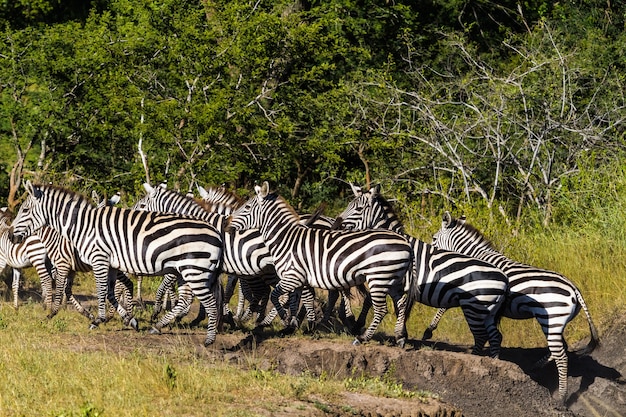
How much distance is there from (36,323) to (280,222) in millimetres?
3291

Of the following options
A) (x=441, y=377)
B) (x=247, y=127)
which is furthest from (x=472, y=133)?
(x=441, y=377)

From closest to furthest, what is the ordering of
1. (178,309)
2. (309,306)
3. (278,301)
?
(178,309) < (278,301) < (309,306)

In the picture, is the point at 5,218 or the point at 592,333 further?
the point at 5,218

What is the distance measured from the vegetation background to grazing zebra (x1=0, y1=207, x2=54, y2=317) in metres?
4.10

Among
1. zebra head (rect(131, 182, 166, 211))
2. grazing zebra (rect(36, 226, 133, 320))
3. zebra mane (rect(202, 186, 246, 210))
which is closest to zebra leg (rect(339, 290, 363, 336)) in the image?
zebra mane (rect(202, 186, 246, 210))

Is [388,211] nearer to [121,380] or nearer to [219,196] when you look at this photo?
[219,196]

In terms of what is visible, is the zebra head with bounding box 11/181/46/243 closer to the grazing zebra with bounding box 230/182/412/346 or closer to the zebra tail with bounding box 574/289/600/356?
the grazing zebra with bounding box 230/182/412/346

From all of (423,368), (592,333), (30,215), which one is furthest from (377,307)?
(30,215)

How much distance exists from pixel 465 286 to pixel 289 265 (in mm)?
2175

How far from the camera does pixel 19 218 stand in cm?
1372

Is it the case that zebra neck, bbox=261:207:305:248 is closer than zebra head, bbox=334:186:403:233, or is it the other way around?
zebra neck, bbox=261:207:305:248

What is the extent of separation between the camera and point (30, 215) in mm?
13297

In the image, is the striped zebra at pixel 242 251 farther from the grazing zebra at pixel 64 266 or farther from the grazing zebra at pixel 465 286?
the grazing zebra at pixel 465 286

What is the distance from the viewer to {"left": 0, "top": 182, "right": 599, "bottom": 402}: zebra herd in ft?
39.8
